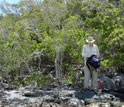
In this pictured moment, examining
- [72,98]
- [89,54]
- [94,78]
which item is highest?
[89,54]

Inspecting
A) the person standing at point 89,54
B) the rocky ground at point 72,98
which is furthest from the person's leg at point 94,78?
the rocky ground at point 72,98

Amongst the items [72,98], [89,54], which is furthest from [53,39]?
[72,98]

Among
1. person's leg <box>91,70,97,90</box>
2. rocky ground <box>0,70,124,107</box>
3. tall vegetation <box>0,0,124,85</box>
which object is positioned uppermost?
tall vegetation <box>0,0,124,85</box>

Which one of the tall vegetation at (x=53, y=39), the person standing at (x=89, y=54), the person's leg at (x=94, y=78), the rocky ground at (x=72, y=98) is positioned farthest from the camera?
the tall vegetation at (x=53, y=39)

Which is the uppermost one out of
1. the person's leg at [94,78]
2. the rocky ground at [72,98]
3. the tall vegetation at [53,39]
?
the tall vegetation at [53,39]

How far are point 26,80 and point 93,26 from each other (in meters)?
3.73

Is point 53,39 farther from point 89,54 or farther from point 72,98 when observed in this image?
point 72,98

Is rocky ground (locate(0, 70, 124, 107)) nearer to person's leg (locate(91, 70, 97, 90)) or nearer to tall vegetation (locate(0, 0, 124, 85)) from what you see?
person's leg (locate(91, 70, 97, 90))

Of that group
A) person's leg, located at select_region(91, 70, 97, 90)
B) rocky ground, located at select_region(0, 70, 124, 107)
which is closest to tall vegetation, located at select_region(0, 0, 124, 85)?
rocky ground, located at select_region(0, 70, 124, 107)

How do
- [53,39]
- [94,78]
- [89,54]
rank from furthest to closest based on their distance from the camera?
[53,39] < [94,78] < [89,54]

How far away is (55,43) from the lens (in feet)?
26.8

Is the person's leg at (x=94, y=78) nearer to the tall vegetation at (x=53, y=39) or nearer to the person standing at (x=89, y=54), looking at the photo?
the person standing at (x=89, y=54)

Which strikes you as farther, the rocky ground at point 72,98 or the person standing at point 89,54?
the person standing at point 89,54

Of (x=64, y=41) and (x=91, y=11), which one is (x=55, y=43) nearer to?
(x=64, y=41)
